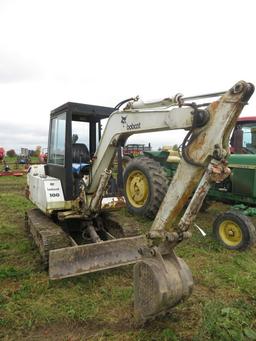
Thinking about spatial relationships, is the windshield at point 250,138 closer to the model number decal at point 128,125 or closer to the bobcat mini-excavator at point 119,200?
the bobcat mini-excavator at point 119,200

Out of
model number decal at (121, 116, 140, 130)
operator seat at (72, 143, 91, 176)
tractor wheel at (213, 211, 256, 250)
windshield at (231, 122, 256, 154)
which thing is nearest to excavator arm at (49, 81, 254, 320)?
model number decal at (121, 116, 140, 130)

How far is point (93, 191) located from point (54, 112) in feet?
5.26

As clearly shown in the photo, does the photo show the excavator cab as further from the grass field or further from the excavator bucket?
the excavator bucket

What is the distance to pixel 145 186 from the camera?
7.71 metres

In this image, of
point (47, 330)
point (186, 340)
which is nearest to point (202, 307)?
point (186, 340)

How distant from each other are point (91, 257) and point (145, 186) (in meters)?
3.33

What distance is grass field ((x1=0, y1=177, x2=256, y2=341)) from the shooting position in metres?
3.38

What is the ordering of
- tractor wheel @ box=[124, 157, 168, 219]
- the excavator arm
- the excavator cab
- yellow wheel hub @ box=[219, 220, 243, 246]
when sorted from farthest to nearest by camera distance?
tractor wheel @ box=[124, 157, 168, 219] → yellow wheel hub @ box=[219, 220, 243, 246] → the excavator cab → the excavator arm

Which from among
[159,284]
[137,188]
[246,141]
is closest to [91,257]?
[159,284]

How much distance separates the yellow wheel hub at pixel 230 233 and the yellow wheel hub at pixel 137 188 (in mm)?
1979

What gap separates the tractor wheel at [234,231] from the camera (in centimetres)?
581

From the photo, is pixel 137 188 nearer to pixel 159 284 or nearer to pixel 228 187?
pixel 228 187

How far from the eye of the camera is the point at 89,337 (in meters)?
3.38

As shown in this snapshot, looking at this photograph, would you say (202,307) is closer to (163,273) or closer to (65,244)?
(163,273)
